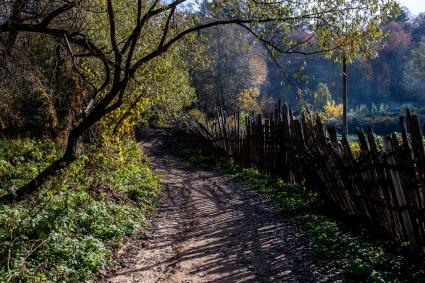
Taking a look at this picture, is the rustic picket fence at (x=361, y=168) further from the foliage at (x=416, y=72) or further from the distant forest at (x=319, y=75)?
the foliage at (x=416, y=72)

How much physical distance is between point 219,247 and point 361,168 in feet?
8.25

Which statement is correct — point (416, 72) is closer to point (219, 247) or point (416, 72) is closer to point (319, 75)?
point (319, 75)

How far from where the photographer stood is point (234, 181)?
12891 mm

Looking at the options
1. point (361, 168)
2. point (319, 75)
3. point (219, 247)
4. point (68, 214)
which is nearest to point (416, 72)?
point (319, 75)

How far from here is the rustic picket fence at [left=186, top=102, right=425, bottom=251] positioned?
5.27m

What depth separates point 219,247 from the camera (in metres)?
6.45

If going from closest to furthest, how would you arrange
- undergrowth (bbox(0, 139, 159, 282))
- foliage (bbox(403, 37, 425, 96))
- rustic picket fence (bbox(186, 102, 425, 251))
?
undergrowth (bbox(0, 139, 159, 282))
rustic picket fence (bbox(186, 102, 425, 251))
foliage (bbox(403, 37, 425, 96))

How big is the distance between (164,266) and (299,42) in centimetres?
431

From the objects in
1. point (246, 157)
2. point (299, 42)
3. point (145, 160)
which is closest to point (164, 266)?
point (299, 42)

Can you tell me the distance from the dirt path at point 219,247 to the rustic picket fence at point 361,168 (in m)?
1.10

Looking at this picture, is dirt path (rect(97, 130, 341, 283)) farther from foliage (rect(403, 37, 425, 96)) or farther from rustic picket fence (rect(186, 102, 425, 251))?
foliage (rect(403, 37, 425, 96))

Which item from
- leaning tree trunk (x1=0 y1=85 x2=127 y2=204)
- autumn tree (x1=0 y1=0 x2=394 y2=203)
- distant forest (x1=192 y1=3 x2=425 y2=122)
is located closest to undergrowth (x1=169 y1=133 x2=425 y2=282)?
autumn tree (x1=0 y1=0 x2=394 y2=203)

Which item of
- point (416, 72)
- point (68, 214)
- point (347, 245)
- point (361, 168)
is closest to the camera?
point (347, 245)

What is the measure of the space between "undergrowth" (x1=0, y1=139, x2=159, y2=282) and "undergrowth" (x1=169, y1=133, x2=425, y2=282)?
9.94 ft
